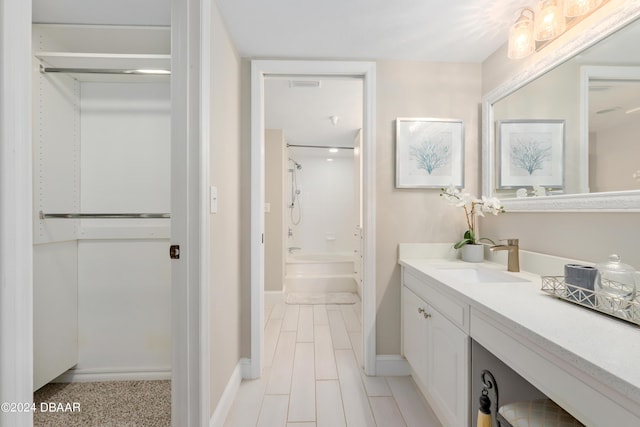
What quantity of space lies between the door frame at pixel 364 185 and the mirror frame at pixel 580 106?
787 mm

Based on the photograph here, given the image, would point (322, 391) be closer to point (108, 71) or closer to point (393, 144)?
point (393, 144)

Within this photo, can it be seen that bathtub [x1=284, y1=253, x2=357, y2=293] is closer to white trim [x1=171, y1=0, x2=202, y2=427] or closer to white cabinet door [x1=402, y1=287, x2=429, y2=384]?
white cabinet door [x1=402, y1=287, x2=429, y2=384]

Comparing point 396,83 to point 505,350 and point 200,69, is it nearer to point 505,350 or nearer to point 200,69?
point 200,69

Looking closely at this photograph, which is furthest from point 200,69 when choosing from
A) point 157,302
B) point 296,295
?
point 296,295

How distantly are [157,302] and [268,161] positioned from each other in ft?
7.77

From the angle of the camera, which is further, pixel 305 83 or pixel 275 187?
pixel 275 187

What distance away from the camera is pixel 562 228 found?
4.90 ft

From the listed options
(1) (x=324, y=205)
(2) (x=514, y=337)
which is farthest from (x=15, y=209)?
(1) (x=324, y=205)

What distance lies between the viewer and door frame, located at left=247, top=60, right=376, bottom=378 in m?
2.10

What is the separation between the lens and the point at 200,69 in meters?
1.32

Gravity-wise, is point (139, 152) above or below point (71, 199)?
above

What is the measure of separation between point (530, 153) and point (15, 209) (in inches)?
84.8

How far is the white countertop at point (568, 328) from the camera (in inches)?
25.6

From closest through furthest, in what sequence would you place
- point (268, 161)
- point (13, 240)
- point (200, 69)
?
point (13, 240)
point (200, 69)
point (268, 161)
